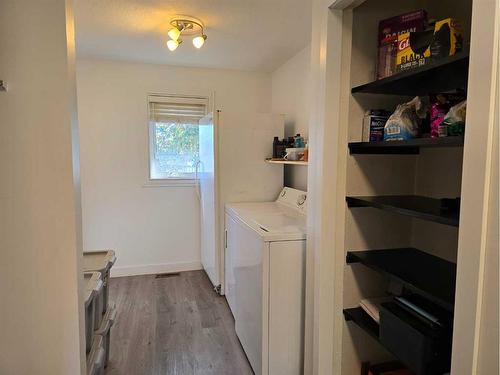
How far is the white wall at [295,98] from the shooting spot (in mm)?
3002

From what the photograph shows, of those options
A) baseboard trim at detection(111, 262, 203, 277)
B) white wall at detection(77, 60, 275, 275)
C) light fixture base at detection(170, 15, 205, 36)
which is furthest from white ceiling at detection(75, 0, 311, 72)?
baseboard trim at detection(111, 262, 203, 277)

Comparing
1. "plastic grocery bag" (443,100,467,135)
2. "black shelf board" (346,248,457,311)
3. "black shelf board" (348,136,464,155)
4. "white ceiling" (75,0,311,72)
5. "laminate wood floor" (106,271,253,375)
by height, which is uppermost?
"white ceiling" (75,0,311,72)

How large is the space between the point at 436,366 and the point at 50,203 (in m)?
1.37

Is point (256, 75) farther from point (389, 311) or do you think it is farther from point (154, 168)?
point (389, 311)

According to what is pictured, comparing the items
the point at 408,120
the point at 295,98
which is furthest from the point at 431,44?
the point at 295,98

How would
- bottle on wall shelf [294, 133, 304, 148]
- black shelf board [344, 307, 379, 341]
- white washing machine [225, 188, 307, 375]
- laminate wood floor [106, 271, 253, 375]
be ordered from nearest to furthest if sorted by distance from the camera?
black shelf board [344, 307, 379, 341] < white washing machine [225, 188, 307, 375] < laminate wood floor [106, 271, 253, 375] < bottle on wall shelf [294, 133, 304, 148]

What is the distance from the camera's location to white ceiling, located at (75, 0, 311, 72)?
2162 mm

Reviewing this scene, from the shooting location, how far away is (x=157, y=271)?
3.78 metres

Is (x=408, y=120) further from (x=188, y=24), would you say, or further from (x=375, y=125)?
(x=188, y=24)

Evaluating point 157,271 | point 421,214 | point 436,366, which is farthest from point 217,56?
point 436,366

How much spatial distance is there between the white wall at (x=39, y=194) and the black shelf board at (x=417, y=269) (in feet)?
3.73

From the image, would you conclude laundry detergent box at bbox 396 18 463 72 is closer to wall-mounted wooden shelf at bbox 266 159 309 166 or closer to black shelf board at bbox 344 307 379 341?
black shelf board at bbox 344 307 379 341

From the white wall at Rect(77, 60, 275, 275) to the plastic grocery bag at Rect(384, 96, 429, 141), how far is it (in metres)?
2.54

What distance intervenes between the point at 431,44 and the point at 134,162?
10.4 feet
